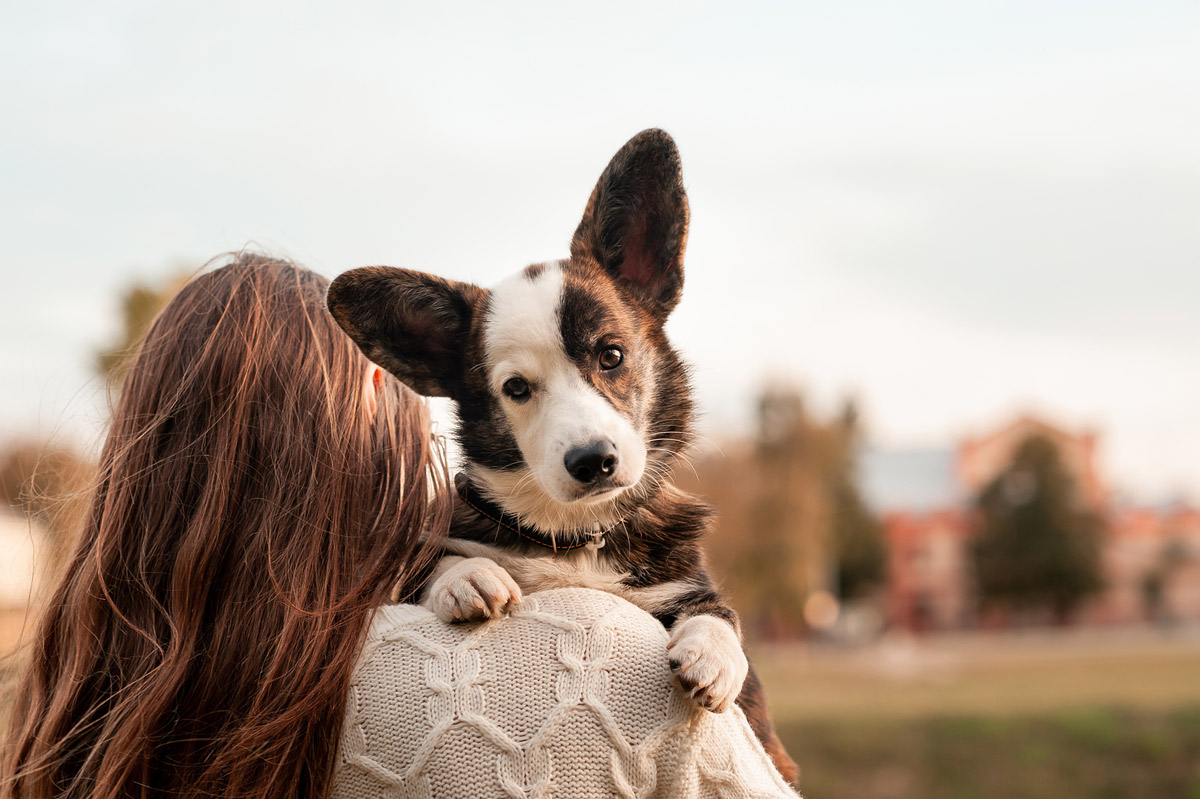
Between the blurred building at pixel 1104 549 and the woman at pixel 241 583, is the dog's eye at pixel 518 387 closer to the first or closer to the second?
the woman at pixel 241 583

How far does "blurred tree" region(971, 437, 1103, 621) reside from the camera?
141 feet

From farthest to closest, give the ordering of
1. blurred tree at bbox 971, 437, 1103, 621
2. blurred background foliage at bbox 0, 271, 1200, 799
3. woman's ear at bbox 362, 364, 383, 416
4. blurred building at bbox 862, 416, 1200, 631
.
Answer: blurred building at bbox 862, 416, 1200, 631, blurred tree at bbox 971, 437, 1103, 621, blurred background foliage at bbox 0, 271, 1200, 799, woman's ear at bbox 362, 364, 383, 416

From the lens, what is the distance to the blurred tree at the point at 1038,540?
42.8 meters

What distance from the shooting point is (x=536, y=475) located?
7.89ft

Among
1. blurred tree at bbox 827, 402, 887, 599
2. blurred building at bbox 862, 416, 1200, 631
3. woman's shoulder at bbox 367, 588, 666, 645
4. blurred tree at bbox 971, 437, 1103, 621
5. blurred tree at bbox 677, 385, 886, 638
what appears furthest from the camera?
blurred building at bbox 862, 416, 1200, 631

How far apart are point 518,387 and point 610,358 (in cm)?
23

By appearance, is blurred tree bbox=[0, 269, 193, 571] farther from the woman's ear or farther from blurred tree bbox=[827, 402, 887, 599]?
blurred tree bbox=[827, 402, 887, 599]

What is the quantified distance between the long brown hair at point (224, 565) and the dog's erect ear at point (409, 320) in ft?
0.25

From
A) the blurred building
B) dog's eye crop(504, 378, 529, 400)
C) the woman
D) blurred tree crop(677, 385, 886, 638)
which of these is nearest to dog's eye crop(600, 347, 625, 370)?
dog's eye crop(504, 378, 529, 400)

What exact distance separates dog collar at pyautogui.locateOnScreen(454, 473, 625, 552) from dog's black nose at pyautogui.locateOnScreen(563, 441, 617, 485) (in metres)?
0.24

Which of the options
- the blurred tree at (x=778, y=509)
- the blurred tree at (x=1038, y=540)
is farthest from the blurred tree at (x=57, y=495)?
the blurred tree at (x=1038, y=540)

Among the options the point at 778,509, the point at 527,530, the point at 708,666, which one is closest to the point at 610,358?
the point at 527,530

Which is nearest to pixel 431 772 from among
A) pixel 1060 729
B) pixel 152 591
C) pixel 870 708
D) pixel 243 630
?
pixel 243 630

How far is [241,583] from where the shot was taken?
1.95 metres
